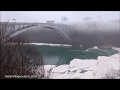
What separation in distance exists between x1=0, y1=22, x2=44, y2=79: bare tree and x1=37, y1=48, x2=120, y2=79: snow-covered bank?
16.8 inches

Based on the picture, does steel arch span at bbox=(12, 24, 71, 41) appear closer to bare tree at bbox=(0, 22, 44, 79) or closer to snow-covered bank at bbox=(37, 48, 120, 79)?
bare tree at bbox=(0, 22, 44, 79)

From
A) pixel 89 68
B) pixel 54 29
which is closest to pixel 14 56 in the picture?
pixel 54 29

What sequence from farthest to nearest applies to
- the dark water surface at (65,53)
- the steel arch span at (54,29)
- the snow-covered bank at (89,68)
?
the steel arch span at (54,29)
the dark water surface at (65,53)
the snow-covered bank at (89,68)

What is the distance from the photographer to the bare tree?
10.3ft

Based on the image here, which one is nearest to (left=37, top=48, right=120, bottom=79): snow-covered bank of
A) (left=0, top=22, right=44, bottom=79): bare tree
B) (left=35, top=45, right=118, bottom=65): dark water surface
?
(left=35, top=45, right=118, bottom=65): dark water surface

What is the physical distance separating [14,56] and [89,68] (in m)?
1.45

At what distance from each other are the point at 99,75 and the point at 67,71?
50cm

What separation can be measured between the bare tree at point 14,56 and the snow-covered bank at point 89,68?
43 cm

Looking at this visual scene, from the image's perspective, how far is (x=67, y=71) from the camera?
291cm

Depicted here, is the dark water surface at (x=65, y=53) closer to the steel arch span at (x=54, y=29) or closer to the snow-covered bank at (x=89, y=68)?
the snow-covered bank at (x=89, y=68)

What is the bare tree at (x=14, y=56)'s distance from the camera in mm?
3131

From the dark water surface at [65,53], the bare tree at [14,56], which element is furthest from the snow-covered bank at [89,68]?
the bare tree at [14,56]
